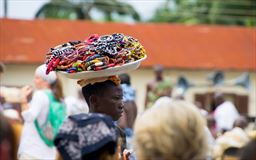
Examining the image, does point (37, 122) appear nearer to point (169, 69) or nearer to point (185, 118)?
point (185, 118)

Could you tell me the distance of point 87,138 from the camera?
4152 mm

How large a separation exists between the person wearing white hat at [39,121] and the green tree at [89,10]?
32.5 m

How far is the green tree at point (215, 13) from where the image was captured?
43812 millimetres

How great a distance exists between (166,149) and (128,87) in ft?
19.7

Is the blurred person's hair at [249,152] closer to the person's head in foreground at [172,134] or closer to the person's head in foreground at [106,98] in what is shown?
the person's head in foreground at [172,134]

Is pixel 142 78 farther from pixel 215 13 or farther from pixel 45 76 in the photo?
pixel 45 76

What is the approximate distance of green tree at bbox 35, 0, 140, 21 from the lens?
42.7m

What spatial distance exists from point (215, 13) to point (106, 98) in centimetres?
3854

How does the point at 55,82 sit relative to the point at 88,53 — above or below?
below

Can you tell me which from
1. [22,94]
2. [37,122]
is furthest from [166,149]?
[22,94]

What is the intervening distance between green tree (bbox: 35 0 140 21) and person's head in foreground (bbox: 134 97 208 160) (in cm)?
3780

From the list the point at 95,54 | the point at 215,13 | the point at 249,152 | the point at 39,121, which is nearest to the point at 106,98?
the point at 95,54

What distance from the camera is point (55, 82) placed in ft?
30.9

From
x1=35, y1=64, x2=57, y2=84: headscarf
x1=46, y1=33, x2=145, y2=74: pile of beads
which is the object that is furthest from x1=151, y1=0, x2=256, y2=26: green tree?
x1=46, y1=33, x2=145, y2=74: pile of beads
